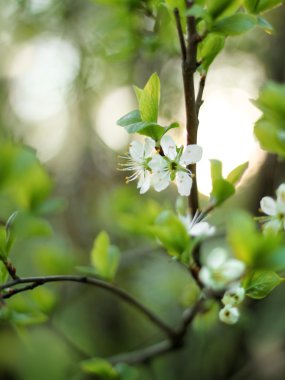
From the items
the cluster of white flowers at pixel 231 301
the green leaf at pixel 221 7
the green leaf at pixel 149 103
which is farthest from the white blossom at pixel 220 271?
the green leaf at pixel 221 7

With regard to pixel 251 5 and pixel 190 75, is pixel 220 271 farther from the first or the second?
pixel 251 5

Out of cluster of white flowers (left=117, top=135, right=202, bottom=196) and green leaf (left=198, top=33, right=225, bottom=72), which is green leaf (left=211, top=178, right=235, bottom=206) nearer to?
cluster of white flowers (left=117, top=135, right=202, bottom=196)

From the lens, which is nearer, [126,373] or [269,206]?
[269,206]

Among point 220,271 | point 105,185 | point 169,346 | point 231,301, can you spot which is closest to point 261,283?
point 231,301

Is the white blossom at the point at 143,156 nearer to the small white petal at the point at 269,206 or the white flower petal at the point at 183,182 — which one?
the white flower petal at the point at 183,182

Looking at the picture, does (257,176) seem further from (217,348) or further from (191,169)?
(191,169)

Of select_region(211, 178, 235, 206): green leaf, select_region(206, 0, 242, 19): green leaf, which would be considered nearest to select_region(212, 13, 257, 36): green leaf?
select_region(206, 0, 242, 19): green leaf
